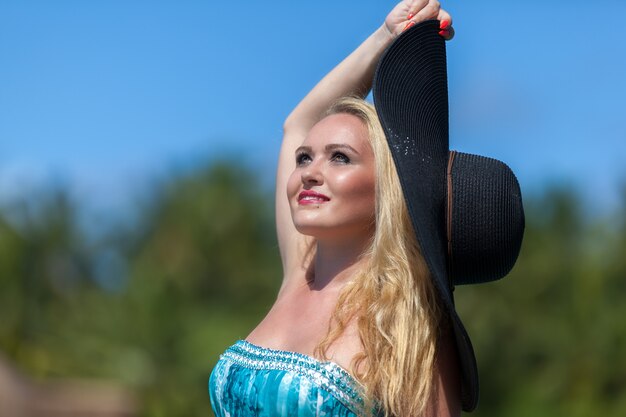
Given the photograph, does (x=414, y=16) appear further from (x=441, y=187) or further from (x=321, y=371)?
(x=321, y=371)

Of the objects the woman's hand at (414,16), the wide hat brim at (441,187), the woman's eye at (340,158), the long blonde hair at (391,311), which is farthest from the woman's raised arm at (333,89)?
the woman's eye at (340,158)

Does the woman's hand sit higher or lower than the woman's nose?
higher

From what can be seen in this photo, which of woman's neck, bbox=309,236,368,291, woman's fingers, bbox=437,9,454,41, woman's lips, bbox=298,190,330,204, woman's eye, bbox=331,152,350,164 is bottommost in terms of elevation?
woman's neck, bbox=309,236,368,291

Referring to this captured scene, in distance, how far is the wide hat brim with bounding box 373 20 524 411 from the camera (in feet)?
9.82

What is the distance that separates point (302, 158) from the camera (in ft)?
11.2

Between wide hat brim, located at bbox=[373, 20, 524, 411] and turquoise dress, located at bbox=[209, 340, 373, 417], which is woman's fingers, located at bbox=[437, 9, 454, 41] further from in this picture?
turquoise dress, located at bbox=[209, 340, 373, 417]

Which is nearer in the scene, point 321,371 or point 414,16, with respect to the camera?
point 321,371

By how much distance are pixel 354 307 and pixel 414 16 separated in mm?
949

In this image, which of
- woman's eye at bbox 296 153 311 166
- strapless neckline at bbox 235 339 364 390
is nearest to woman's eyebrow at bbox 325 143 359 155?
woman's eye at bbox 296 153 311 166

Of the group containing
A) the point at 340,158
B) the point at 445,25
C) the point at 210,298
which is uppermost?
the point at 445,25

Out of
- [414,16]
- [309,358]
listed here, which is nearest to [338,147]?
[414,16]

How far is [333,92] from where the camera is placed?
3.63 metres

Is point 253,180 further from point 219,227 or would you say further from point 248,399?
point 248,399

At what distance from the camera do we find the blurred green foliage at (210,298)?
13.4 metres
